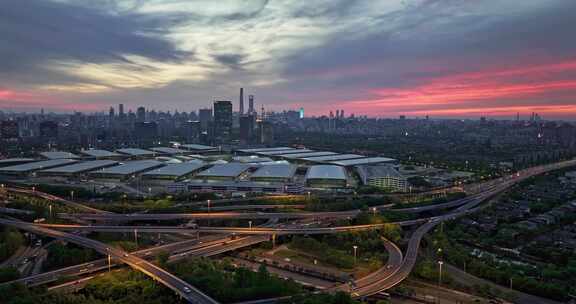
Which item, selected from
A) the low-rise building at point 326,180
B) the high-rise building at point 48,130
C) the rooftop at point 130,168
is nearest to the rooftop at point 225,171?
the rooftop at point 130,168

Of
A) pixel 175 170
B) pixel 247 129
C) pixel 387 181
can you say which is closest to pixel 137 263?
pixel 387 181

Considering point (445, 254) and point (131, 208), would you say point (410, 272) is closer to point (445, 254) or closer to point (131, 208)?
point (445, 254)

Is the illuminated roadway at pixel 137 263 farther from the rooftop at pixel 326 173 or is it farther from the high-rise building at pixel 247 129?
the high-rise building at pixel 247 129

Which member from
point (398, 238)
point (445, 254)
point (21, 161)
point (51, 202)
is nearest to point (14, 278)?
point (51, 202)

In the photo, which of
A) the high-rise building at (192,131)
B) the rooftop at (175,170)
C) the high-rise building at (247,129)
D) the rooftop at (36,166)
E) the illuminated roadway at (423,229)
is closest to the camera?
the illuminated roadway at (423,229)

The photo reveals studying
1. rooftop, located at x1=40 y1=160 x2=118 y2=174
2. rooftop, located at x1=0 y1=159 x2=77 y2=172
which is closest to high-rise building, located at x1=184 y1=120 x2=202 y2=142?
rooftop, located at x1=0 y1=159 x2=77 y2=172

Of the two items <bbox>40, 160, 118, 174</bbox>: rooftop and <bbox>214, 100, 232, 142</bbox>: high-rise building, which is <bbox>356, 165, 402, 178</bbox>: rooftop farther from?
<bbox>214, 100, 232, 142</bbox>: high-rise building
